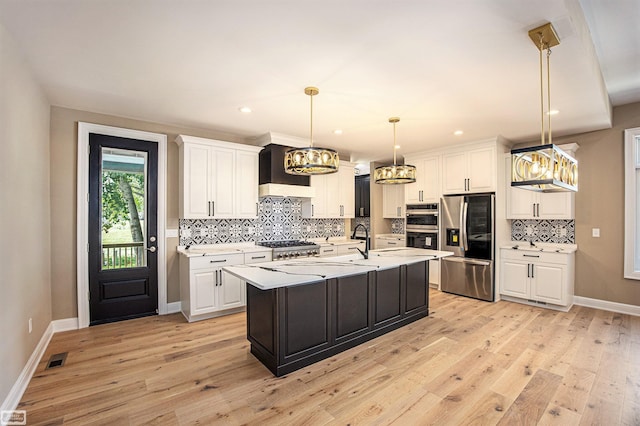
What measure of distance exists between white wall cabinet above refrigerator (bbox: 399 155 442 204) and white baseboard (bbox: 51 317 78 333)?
5271 millimetres

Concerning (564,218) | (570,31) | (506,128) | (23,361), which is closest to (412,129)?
(506,128)

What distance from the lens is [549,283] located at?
432 centimetres

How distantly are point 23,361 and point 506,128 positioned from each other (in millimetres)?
5738

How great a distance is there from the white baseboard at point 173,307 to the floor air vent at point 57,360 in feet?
4.25

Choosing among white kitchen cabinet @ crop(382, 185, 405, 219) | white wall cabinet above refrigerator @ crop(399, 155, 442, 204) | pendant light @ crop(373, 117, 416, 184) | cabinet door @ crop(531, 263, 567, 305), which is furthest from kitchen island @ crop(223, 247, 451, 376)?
white kitchen cabinet @ crop(382, 185, 405, 219)

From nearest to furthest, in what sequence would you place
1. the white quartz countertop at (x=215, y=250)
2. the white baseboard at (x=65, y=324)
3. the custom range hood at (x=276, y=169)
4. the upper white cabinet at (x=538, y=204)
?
the white baseboard at (x=65, y=324) < the white quartz countertop at (x=215, y=250) < the upper white cabinet at (x=538, y=204) < the custom range hood at (x=276, y=169)

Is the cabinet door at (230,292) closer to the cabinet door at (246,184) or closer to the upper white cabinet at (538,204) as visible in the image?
the cabinet door at (246,184)

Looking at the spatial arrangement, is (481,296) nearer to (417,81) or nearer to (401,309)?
(401,309)

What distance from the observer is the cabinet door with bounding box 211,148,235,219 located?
169 inches

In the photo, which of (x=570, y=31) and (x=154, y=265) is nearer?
(x=570, y=31)

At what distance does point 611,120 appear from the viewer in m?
4.12

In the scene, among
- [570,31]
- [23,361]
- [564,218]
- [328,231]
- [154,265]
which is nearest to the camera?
[570,31]

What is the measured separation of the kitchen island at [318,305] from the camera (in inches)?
100

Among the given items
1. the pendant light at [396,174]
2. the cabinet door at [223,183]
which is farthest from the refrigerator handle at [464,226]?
the cabinet door at [223,183]
